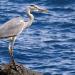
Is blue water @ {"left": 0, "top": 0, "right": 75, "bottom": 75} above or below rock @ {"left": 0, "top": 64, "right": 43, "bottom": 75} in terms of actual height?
above

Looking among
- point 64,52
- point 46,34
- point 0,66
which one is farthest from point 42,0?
point 0,66

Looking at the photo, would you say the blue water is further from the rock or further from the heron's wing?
the rock

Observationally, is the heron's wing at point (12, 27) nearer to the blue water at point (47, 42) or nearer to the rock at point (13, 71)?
the rock at point (13, 71)

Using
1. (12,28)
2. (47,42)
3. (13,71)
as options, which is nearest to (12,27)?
(12,28)

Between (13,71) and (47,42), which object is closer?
(13,71)

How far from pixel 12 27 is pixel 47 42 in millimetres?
5078

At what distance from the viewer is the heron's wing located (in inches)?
468

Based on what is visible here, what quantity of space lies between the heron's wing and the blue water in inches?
93.9

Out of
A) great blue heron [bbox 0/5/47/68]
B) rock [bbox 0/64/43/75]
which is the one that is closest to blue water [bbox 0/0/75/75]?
great blue heron [bbox 0/5/47/68]

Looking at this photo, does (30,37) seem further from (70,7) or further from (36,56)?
(70,7)

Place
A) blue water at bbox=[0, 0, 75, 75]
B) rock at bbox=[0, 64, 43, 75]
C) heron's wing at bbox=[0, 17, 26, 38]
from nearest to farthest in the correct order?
rock at bbox=[0, 64, 43, 75]
heron's wing at bbox=[0, 17, 26, 38]
blue water at bbox=[0, 0, 75, 75]

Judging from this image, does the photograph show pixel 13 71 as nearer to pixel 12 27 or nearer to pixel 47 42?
pixel 12 27

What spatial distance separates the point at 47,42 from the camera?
675 inches

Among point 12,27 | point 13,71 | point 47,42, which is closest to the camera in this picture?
point 13,71
